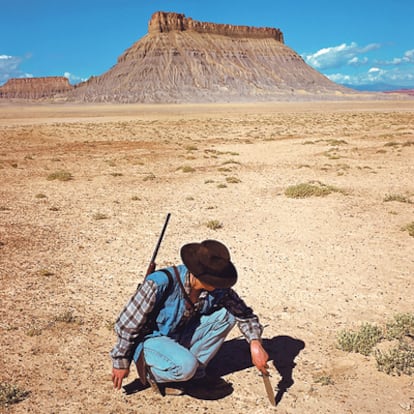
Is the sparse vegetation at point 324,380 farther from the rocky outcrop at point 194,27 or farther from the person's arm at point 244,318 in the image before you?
the rocky outcrop at point 194,27

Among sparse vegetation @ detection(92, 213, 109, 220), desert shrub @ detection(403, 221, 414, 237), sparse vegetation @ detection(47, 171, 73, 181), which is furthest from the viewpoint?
sparse vegetation @ detection(47, 171, 73, 181)

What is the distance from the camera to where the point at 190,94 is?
148750 mm

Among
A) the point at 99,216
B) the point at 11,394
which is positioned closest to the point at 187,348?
the point at 11,394

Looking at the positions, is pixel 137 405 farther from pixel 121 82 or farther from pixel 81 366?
pixel 121 82

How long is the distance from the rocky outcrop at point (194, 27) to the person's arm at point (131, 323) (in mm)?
185054

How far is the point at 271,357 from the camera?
4.66 meters

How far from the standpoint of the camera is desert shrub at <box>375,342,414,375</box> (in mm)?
4297

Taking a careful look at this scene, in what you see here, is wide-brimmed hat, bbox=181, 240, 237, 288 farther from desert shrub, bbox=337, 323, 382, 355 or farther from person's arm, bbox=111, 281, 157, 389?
desert shrub, bbox=337, 323, 382, 355

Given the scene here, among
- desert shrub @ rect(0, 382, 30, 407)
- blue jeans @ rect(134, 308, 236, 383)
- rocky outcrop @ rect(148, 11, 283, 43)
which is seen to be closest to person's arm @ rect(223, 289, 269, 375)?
blue jeans @ rect(134, 308, 236, 383)

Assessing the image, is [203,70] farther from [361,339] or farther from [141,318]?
[141,318]

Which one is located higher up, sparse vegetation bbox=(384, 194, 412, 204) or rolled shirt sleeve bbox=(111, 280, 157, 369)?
rolled shirt sleeve bbox=(111, 280, 157, 369)

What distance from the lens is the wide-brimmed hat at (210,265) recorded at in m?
3.24

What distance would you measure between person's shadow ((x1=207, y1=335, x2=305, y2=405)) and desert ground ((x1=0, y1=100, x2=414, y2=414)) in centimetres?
2

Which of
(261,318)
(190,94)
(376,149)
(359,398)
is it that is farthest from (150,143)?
(190,94)
